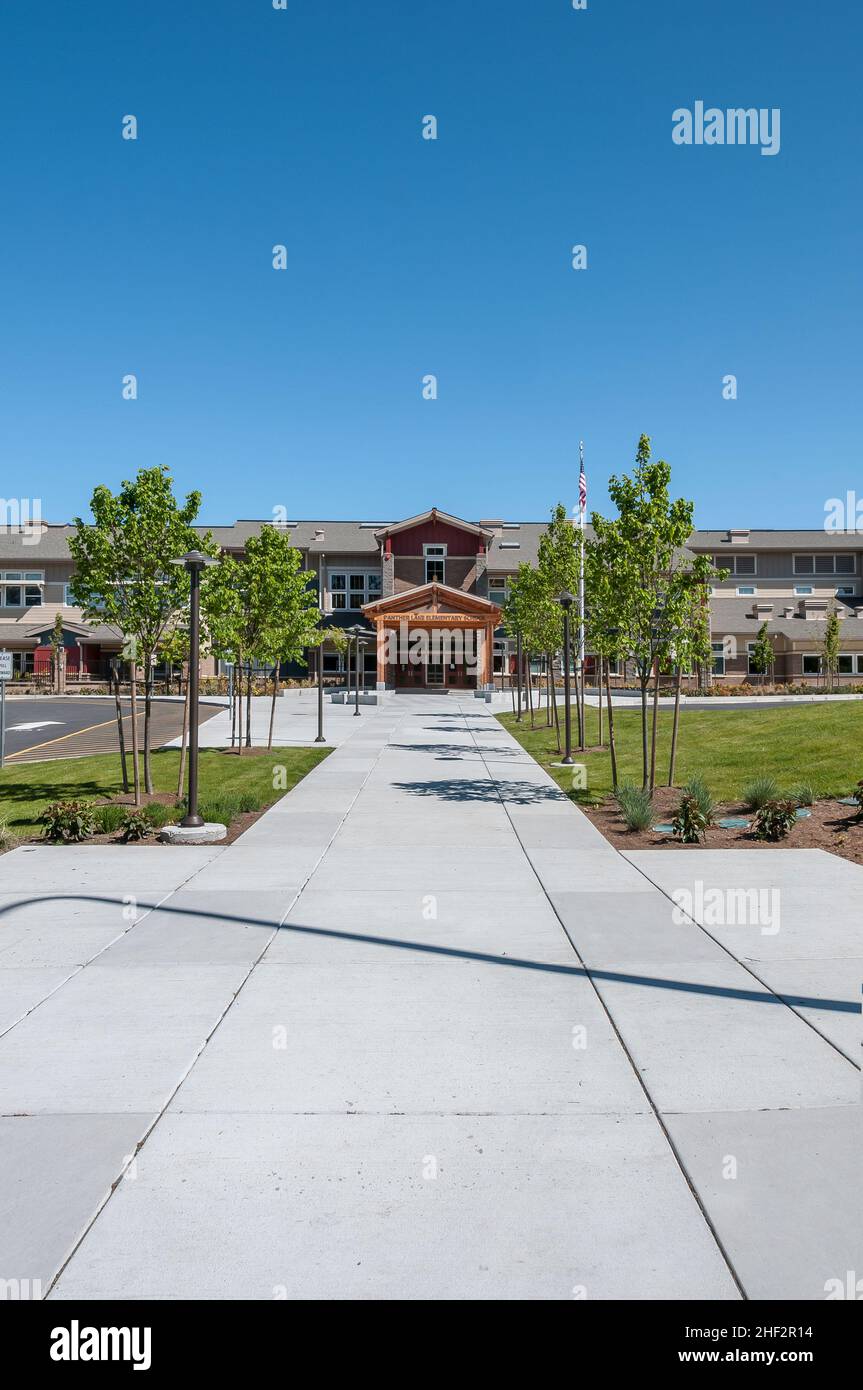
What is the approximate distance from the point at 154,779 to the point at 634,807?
34.7 ft

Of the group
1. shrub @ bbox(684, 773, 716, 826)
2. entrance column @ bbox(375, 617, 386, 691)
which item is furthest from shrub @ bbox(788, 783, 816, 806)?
entrance column @ bbox(375, 617, 386, 691)

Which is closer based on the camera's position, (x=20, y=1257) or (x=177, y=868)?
(x=20, y=1257)

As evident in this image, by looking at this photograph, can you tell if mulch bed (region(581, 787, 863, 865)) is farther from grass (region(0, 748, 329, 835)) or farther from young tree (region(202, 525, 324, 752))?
young tree (region(202, 525, 324, 752))

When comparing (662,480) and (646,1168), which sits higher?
(662,480)

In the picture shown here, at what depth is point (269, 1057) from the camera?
525 cm

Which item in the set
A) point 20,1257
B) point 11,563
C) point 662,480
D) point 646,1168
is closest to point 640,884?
point 646,1168

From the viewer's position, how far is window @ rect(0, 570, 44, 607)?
207 feet

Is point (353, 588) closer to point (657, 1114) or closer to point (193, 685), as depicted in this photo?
point (193, 685)

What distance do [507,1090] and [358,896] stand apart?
14.1 feet

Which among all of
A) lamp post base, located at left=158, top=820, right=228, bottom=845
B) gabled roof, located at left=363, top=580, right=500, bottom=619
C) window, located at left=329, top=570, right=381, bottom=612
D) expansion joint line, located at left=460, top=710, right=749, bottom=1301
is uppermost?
window, located at left=329, top=570, right=381, bottom=612

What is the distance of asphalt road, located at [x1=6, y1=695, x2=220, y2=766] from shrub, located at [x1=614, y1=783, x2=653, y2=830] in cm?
Result: 1481

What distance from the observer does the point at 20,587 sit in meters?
63.2

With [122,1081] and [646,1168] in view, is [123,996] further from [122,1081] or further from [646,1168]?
[646,1168]

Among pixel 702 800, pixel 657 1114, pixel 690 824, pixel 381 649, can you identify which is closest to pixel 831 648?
pixel 381 649
